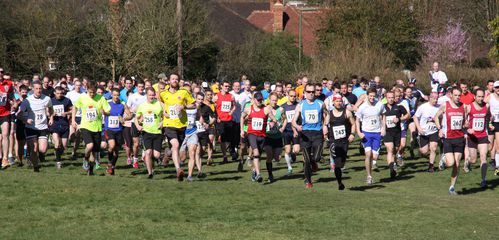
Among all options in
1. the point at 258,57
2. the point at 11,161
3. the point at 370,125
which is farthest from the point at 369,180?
the point at 258,57

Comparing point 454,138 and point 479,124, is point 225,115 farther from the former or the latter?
point 454,138

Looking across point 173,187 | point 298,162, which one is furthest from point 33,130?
point 298,162

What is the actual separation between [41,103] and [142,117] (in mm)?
2935

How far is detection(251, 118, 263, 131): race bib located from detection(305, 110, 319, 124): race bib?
1.13 m

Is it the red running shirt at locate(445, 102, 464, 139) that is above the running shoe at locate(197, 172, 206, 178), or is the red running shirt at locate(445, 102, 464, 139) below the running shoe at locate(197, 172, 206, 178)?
above

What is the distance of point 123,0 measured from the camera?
5147 cm

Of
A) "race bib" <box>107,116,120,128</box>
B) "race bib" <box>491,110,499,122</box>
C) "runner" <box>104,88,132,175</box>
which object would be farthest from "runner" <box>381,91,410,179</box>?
"race bib" <box>107,116,120,128</box>

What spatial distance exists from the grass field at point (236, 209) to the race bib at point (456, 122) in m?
1.34

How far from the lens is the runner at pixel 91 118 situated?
64.3ft

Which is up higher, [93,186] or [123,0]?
[123,0]

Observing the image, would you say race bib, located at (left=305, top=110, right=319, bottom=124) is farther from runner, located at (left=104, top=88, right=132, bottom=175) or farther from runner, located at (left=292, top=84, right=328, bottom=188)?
runner, located at (left=104, top=88, right=132, bottom=175)

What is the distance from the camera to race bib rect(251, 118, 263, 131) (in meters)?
19.3

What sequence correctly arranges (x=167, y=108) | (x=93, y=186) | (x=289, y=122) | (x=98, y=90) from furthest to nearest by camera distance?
(x=289, y=122)
(x=98, y=90)
(x=167, y=108)
(x=93, y=186)

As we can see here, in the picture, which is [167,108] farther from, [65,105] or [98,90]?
[65,105]
